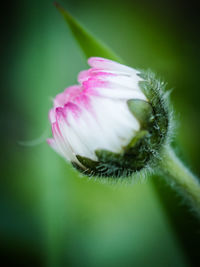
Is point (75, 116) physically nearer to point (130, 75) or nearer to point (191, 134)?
point (130, 75)

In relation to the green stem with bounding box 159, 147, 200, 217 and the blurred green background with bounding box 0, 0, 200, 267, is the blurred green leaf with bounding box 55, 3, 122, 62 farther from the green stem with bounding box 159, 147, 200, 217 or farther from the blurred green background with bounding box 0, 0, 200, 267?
the green stem with bounding box 159, 147, 200, 217

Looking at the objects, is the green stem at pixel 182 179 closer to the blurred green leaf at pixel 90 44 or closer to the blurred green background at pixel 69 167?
the blurred green background at pixel 69 167

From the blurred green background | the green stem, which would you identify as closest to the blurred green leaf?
the blurred green background

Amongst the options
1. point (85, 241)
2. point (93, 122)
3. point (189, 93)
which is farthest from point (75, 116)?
point (189, 93)

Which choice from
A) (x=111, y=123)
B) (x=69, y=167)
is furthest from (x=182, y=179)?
(x=69, y=167)

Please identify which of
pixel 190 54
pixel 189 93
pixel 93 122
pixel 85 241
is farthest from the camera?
pixel 190 54
